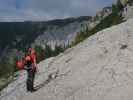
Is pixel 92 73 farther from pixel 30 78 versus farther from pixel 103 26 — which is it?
pixel 103 26

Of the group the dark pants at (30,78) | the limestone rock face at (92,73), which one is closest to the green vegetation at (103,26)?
the limestone rock face at (92,73)

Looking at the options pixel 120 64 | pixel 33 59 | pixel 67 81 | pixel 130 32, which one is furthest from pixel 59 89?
pixel 130 32


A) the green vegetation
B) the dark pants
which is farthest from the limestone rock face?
the green vegetation

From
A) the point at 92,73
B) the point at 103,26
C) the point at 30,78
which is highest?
the point at 92,73

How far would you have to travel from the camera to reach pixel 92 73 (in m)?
20.6

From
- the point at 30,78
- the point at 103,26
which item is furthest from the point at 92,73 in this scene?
the point at 103,26

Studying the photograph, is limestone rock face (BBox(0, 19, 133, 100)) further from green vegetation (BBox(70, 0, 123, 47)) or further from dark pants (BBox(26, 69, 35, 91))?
green vegetation (BBox(70, 0, 123, 47))

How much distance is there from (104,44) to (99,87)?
536 cm

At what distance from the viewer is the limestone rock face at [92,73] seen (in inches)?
726

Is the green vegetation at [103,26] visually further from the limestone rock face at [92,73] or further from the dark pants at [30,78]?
the dark pants at [30,78]

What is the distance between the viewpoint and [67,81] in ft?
69.5

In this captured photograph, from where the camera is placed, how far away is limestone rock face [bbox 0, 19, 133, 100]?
18438 mm

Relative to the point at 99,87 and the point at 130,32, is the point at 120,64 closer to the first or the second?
the point at 99,87

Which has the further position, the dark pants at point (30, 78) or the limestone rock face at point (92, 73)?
the dark pants at point (30, 78)
